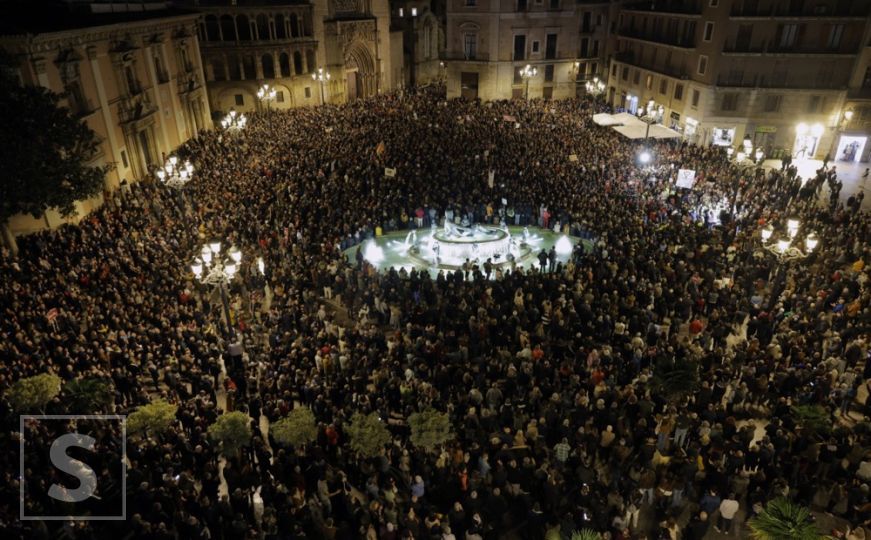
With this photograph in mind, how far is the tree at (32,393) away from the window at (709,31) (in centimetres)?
3896

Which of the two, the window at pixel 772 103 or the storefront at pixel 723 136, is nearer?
the window at pixel 772 103

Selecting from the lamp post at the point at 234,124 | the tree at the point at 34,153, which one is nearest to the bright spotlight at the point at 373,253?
the tree at the point at 34,153

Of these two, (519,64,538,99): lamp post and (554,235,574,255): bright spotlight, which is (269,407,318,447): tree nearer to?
(554,235,574,255): bright spotlight

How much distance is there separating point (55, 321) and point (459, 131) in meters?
22.5

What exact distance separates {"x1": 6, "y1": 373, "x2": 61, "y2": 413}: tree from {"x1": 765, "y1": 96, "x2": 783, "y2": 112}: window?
129ft

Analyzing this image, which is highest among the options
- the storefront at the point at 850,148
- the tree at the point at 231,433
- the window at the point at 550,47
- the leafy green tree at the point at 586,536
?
the window at the point at 550,47

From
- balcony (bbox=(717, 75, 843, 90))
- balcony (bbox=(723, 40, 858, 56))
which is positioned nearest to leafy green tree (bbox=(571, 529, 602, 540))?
balcony (bbox=(717, 75, 843, 90))

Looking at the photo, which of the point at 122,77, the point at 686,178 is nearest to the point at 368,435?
the point at 686,178

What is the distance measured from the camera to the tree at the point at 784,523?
7.73 metres

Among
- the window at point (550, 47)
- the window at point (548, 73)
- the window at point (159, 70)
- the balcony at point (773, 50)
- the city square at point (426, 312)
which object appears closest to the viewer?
the city square at point (426, 312)

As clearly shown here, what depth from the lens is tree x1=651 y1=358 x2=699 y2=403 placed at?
11078mm

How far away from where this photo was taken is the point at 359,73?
54.1m

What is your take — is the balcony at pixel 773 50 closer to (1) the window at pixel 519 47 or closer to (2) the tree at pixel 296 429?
(1) the window at pixel 519 47

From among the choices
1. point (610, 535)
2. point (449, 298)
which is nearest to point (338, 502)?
point (610, 535)
